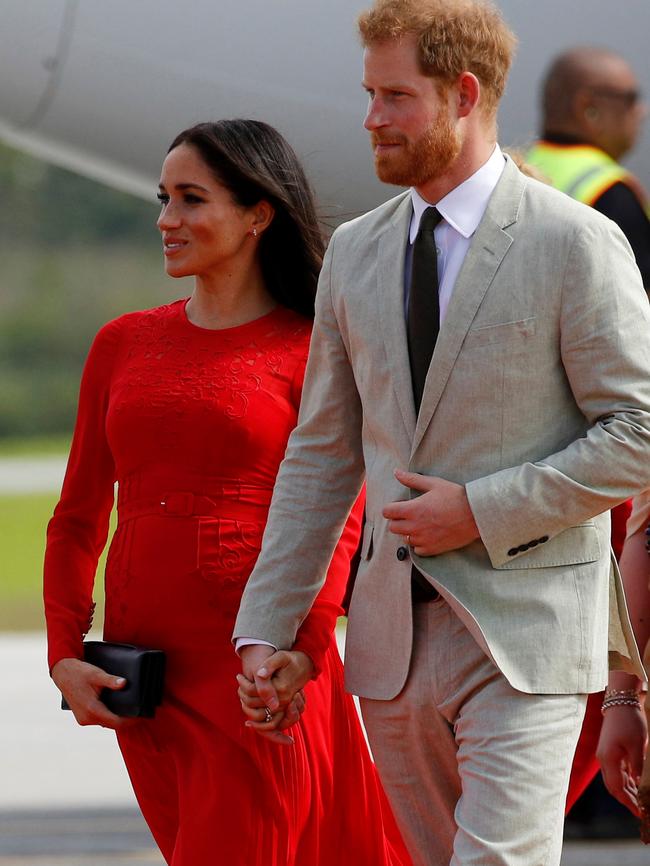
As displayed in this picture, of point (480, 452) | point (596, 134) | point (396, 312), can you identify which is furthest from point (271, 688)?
point (596, 134)

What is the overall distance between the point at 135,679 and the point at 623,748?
0.86 m

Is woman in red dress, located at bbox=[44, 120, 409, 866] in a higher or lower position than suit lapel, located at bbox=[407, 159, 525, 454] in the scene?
lower

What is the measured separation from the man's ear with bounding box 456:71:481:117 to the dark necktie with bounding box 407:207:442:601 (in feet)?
0.64

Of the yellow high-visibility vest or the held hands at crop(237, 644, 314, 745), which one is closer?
the held hands at crop(237, 644, 314, 745)

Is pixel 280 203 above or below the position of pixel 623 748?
above

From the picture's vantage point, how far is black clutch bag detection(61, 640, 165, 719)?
10.5 feet

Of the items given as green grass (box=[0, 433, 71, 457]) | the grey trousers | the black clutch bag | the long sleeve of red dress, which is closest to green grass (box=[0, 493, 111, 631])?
green grass (box=[0, 433, 71, 457])

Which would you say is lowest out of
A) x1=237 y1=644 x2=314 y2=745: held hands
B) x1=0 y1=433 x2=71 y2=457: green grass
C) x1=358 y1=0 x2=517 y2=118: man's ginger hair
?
x1=0 y1=433 x2=71 y2=457: green grass

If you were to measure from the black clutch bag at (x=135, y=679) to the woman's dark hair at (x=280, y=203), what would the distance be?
29.0 inches

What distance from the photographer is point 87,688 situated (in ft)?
10.8

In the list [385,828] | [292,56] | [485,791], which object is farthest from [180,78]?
[485,791]

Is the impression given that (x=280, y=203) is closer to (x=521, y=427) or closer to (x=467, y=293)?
(x=467, y=293)

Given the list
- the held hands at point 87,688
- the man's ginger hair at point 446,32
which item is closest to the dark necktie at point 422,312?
the man's ginger hair at point 446,32

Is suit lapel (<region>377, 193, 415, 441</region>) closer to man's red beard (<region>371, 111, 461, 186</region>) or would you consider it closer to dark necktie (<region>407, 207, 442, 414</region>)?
dark necktie (<region>407, 207, 442, 414</region>)
